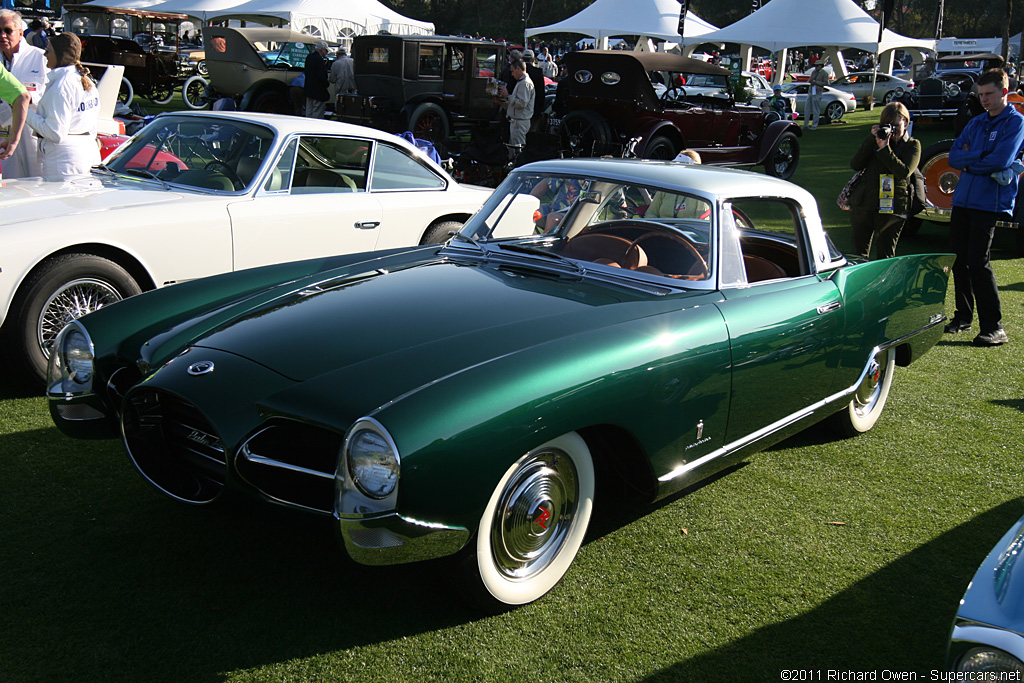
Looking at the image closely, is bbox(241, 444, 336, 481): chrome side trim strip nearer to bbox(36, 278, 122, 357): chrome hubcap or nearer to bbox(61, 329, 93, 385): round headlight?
bbox(61, 329, 93, 385): round headlight

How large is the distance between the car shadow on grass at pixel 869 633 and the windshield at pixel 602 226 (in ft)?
4.50

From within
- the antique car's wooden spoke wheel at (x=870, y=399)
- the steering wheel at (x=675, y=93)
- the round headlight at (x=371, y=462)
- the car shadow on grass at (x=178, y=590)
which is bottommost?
the car shadow on grass at (x=178, y=590)

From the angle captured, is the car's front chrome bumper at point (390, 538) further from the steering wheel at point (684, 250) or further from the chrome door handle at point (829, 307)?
the chrome door handle at point (829, 307)

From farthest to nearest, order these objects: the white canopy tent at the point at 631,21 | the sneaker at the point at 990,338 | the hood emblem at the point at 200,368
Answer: the white canopy tent at the point at 631,21 < the sneaker at the point at 990,338 < the hood emblem at the point at 200,368

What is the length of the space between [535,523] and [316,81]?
48.0 feet

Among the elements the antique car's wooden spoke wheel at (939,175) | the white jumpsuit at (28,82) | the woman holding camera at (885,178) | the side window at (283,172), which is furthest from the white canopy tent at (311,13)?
the woman holding camera at (885,178)

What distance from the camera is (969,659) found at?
2020 mm

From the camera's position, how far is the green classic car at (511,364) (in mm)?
2518

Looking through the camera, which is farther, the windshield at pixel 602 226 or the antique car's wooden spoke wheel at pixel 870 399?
the antique car's wooden spoke wheel at pixel 870 399

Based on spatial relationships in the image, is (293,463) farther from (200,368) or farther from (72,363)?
(72,363)

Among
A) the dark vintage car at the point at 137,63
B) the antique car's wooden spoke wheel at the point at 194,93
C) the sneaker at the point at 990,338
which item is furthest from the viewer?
the dark vintage car at the point at 137,63

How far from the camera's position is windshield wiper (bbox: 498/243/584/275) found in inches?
147

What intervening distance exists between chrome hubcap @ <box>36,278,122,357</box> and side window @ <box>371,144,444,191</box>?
2.00 m

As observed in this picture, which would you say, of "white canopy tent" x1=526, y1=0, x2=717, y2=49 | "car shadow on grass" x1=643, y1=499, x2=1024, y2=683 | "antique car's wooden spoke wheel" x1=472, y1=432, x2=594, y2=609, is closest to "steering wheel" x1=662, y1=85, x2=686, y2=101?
"white canopy tent" x1=526, y1=0, x2=717, y2=49
